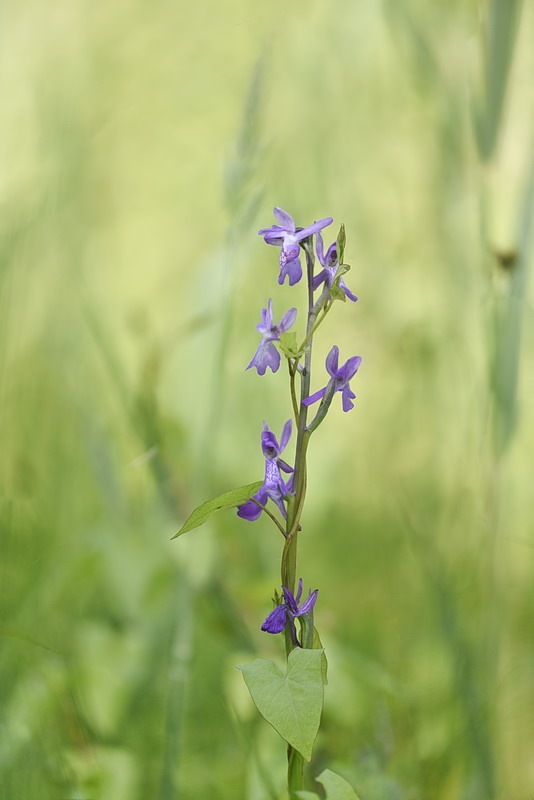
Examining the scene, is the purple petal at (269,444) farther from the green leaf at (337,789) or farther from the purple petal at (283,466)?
the green leaf at (337,789)

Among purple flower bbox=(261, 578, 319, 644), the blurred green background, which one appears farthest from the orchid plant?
the blurred green background

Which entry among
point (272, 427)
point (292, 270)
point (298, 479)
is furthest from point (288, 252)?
point (272, 427)

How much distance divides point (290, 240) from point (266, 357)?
62 mm

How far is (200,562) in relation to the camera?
848 millimetres

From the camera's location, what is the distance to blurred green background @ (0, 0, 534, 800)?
0.79m

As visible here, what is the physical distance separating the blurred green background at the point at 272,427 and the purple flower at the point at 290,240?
0.91ft

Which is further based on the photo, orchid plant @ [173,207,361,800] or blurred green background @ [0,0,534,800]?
blurred green background @ [0,0,534,800]

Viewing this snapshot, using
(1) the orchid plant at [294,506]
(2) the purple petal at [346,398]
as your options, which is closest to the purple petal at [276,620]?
(1) the orchid plant at [294,506]

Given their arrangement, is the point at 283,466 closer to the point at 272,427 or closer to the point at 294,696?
the point at 294,696

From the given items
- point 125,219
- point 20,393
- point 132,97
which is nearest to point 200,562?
point 20,393

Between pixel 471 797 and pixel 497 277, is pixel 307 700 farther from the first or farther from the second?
pixel 497 277

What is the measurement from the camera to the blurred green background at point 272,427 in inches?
31.2

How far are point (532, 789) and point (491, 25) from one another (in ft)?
2.14

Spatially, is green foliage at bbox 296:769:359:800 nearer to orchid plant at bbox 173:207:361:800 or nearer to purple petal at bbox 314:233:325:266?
orchid plant at bbox 173:207:361:800
